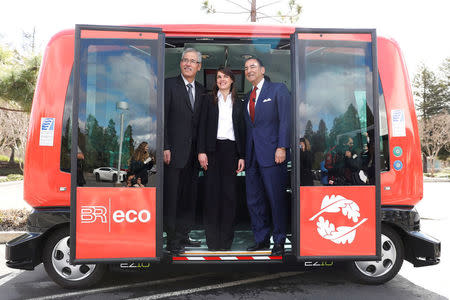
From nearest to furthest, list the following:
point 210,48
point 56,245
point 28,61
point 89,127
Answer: point 89,127 → point 56,245 → point 210,48 → point 28,61

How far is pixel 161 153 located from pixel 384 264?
247 cm

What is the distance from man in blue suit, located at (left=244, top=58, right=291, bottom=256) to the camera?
361 cm

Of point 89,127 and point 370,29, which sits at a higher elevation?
point 370,29

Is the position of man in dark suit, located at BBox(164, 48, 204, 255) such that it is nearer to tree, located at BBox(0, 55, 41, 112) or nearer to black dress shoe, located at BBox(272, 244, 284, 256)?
black dress shoe, located at BBox(272, 244, 284, 256)

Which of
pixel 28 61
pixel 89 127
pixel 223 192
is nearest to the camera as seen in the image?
pixel 89 127

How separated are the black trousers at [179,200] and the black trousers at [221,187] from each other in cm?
17

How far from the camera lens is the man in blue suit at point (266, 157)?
361cm

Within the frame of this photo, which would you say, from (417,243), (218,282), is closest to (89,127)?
(218,282)

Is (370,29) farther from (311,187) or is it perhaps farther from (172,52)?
(172,52)

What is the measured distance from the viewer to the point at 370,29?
3.29 meters

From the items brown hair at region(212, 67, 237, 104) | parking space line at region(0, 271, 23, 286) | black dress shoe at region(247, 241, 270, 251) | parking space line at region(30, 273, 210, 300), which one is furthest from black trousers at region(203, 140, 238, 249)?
parking space line at region(0, 271, 23, 286)

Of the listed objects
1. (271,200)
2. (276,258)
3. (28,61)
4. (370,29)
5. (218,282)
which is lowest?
(218,282)

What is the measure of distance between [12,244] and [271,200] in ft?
8.21

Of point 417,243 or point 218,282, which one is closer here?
point 417,243
